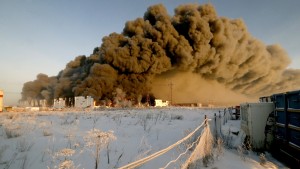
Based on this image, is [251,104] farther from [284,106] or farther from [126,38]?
[126,38]

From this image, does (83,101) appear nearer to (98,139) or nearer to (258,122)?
(258,122)

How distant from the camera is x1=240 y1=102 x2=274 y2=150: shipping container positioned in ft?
29.7

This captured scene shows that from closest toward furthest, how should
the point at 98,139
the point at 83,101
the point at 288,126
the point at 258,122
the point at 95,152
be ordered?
the point at 98,139
the point at 95,152
the point at 288,126
the point at 258,122
the point at 83,101

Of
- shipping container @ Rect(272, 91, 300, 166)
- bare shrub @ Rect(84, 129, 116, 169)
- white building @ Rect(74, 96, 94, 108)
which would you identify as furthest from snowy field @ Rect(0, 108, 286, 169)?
white building @ Rect(74, 96, 94, 108)

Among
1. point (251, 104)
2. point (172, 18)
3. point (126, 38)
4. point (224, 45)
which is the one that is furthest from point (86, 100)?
point (251, 104)

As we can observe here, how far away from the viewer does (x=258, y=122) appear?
359 inches

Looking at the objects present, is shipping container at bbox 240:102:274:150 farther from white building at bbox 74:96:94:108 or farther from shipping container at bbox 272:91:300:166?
white building at bbox 74:96:94:108

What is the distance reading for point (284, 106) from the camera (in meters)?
7.93

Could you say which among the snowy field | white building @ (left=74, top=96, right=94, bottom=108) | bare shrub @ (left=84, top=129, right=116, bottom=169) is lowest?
the snowy field

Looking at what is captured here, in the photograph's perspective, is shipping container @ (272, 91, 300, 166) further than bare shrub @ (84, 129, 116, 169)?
Yes

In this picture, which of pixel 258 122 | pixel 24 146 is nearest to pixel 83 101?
pixel 258 122

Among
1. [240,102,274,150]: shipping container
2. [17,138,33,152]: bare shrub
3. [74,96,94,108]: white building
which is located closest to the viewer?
[17,138,33,152]: bare shrub

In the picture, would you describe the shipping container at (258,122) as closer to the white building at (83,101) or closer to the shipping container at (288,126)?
the shipping container at (288,126)

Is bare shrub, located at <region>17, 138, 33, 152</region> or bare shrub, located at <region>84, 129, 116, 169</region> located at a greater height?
bare shrub, located at <region>84, 129, 116, 169</region>
